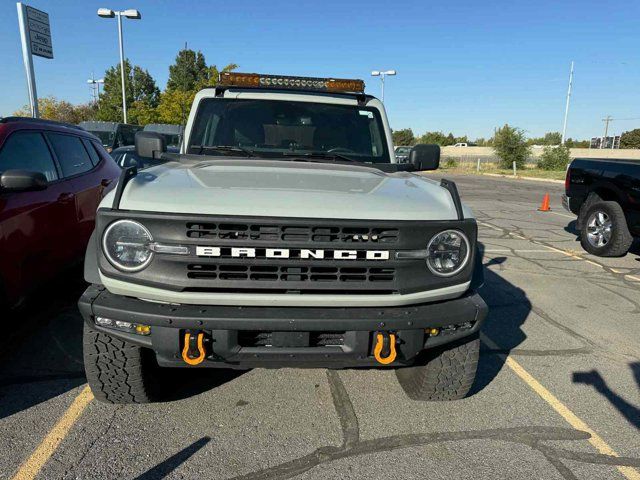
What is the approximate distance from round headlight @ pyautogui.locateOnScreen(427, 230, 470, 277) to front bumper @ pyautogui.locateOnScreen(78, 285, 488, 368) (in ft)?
0.72

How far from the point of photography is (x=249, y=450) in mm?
2572

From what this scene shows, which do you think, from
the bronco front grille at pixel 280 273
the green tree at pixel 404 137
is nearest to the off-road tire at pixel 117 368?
the bronco front grille at pixel 280 273

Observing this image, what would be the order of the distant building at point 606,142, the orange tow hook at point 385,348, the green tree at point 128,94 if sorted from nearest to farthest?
the orange tow hook at point 385,348 → the green tree at point 128,94 → the distant building at point 606,142

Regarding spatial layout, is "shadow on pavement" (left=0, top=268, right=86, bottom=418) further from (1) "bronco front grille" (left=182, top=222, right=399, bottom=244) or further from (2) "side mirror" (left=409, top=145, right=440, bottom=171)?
(2) "side mirror" (left=409, top=145, right=440, bottom=171)

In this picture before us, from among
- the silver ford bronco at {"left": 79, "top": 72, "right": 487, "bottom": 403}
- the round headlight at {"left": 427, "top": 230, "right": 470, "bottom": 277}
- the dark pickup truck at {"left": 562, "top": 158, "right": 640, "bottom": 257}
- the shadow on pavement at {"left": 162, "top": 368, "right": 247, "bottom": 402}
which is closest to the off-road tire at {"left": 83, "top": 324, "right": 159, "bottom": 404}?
the silver ford bronco at {"left": 79, "top": 72, "right": 487, "bottom": 403}

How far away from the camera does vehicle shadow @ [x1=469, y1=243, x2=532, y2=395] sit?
11.9 ft

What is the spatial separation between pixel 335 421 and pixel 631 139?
280 feet

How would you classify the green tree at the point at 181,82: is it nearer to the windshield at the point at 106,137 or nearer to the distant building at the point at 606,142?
the windshield at the point at 106,137

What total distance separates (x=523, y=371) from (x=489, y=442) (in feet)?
3.53

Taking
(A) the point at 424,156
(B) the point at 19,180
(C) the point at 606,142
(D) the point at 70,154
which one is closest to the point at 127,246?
(B) the point at 19,180

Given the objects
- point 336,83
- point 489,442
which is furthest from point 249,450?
point 336,83

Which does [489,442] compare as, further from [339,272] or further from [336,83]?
[336,83]

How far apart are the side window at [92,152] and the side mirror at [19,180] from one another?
6.14ft

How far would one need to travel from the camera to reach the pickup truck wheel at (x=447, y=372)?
289cm
